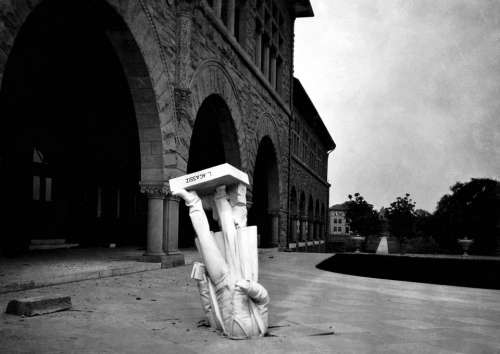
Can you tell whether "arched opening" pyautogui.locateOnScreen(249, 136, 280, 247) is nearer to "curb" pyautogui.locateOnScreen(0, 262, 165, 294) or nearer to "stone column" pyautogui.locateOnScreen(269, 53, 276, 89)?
"stone column" pyautogui.locateOnScreen(269, 53, 276, 89)

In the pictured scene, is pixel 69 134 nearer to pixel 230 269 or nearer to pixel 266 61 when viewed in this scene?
pixel 266 61

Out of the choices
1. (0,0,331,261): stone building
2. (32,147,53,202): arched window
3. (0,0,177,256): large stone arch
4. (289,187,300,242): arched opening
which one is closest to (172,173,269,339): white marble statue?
(0,0,331,261): stone building

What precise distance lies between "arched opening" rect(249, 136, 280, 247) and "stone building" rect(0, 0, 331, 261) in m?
0.05

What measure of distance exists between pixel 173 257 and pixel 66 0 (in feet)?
15.0

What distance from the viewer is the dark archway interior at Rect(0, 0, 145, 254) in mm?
9062

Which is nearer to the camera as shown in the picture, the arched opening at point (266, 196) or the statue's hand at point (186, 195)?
the statue's hand at point (186, 195)

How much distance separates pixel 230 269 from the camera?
12.4 ft

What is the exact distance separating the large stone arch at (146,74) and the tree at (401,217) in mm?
40701

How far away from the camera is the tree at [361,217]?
45594 mm

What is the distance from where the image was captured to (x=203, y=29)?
9.91 m

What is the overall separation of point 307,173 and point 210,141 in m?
14.1

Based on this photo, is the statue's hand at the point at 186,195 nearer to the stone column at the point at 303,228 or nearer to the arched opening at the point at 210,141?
the arched opening at the point at 210,141

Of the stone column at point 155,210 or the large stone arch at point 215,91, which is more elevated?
the large stone arch at point 215,91

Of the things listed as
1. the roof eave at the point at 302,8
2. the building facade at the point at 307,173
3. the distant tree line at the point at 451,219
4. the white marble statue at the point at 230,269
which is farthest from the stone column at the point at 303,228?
the white marble statue at the point at 230,269
